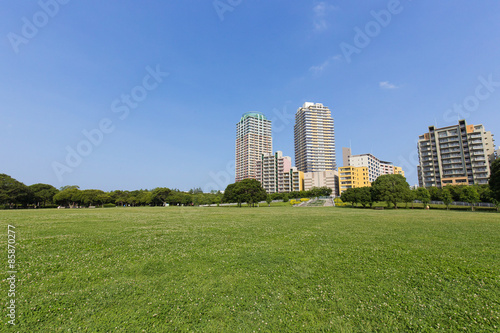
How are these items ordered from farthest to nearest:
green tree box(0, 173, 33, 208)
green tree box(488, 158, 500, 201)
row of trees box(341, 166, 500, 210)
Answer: green tree box(0, 173, 33, 208) → row of trees box(341, 166, 500, 210) → green tree box(488, 158, 500, 201)

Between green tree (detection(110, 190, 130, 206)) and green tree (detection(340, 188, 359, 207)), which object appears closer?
green tree (detection(340, 188, 359, 207))

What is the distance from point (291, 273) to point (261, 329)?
12.0ft

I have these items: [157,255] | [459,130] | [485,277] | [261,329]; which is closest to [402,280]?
[485,277]

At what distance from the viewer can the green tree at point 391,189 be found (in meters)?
69.1

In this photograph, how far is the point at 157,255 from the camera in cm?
1130

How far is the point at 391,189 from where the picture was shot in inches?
2763

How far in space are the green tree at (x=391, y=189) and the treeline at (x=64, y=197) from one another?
86.2m

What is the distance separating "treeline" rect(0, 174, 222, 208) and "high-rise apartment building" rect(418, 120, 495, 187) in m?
131

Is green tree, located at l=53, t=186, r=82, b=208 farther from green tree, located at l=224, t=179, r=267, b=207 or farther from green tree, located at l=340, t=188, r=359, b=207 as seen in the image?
green tree, located at l=340, t=188, r=359, b=207

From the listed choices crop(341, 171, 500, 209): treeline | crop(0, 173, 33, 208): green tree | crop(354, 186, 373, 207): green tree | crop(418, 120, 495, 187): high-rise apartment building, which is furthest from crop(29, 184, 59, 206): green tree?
crop(418, 120, 495, 187): high-rise apartment building

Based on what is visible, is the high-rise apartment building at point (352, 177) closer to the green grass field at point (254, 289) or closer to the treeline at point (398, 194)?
the treeline at point (398, 194)

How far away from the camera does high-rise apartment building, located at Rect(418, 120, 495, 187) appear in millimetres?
118312

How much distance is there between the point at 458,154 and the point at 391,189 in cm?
9184

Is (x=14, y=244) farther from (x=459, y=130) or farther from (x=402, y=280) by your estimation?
(x=459, y=130)
